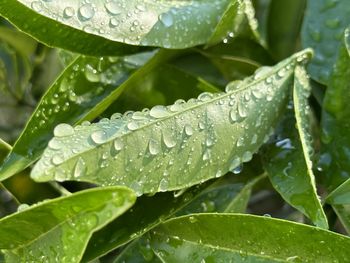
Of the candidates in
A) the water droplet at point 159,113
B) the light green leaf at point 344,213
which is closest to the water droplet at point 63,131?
the water droplet at point 159,113

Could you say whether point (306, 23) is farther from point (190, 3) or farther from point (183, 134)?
point (183, 134)

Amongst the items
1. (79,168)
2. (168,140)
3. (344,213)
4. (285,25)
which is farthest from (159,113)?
(285,25)

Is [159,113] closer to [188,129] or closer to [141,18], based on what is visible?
[188,129]

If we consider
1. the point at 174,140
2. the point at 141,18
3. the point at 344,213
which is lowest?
Result: the point at 344,213

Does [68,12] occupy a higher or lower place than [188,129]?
higher

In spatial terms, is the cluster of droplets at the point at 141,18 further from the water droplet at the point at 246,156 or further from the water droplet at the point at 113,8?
the water droplet at the point at 246,156

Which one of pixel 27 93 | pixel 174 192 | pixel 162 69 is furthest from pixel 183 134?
pixel 27 93
